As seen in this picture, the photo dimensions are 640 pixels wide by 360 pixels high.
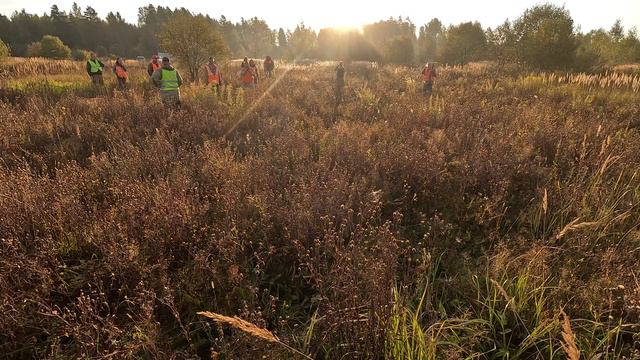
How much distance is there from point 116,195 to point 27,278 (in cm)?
120

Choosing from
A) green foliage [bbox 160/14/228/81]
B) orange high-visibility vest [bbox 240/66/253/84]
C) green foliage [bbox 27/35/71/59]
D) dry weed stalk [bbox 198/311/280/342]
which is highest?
green foliage [bbox 27/35/71/59]

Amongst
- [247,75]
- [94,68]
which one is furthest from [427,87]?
[94,68]

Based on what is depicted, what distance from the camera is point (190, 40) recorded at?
17328 millimetres

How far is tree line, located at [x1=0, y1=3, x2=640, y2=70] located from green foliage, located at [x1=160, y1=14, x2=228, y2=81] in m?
0.22

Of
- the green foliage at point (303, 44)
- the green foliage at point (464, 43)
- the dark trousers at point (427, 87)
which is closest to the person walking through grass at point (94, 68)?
the dark trousers at point (427, 87)

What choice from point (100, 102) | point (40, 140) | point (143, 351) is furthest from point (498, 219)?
point (100, 102)

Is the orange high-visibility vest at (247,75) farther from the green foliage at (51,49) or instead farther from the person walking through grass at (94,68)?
the green foliage at (51,49)

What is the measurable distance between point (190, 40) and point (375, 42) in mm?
67476

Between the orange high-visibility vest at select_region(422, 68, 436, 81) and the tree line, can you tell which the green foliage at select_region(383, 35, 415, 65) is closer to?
the tree line

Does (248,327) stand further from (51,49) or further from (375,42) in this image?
(375,42)

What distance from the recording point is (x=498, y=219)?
3297 mm

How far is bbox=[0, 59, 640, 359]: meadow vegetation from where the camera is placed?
192cm

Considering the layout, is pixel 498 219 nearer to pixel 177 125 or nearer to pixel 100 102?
pixel 177 125

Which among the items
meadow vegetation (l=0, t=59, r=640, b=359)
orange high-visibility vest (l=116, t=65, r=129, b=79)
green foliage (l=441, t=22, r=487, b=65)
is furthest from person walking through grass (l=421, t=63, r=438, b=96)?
green foliage (l=441, t=22, r=487, b=65)
